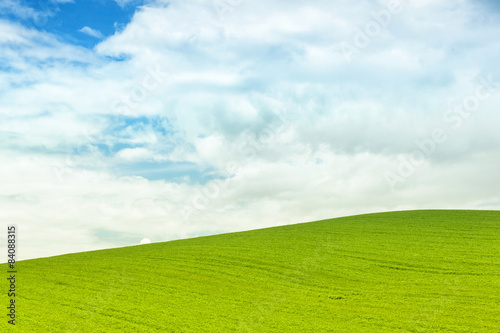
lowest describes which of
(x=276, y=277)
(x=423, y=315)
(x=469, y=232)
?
(x=423, y=315)

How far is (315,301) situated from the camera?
2205cm

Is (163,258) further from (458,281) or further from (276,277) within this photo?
Result: (458,281)

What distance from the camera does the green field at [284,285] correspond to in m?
18.6

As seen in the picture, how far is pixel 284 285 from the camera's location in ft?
82.1

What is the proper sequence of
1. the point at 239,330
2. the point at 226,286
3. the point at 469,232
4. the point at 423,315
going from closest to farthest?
the point at 239,330
the point at 423,315
the point at 226,286
the point at 469,232

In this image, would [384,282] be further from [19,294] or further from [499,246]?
[19,294]

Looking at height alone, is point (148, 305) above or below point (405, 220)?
below

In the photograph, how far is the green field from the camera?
18562mm

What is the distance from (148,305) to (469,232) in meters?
27.4

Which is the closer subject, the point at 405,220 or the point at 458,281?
the point at 458,281

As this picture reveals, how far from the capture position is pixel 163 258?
104 ft

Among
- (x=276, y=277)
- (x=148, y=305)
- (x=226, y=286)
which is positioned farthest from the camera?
(x=276, y=277)

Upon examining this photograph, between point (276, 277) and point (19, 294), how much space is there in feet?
42.4

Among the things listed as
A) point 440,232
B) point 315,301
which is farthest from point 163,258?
point 440,232
